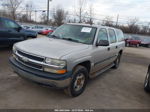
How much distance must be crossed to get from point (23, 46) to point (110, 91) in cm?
272

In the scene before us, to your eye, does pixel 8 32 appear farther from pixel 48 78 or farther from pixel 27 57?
pixel 48 78

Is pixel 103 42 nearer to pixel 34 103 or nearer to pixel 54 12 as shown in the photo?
pixel 34 103

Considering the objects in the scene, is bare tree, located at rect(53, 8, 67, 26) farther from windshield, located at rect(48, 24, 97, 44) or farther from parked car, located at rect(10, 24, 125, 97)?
parked car, located at rect(10, 24, 125, 97)

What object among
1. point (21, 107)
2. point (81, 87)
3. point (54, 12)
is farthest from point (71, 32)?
point (54, 12)

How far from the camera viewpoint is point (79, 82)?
340 centimetres

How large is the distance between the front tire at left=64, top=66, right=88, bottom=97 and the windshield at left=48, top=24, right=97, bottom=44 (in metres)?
0.83

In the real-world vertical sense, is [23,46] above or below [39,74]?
above

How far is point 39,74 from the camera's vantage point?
276 centimetres

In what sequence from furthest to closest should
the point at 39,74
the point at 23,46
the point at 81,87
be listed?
the point at 81,87, the point at 23,46, the point at 39,74

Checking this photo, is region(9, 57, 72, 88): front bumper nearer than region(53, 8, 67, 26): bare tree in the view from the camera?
Yes

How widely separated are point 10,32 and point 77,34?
4.36 metres

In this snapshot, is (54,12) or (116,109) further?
(54,12)

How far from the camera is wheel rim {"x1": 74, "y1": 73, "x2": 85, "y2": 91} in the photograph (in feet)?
10.7

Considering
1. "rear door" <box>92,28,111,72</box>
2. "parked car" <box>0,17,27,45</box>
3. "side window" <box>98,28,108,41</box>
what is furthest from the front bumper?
"parked car" <box>0,17,27,45</box>
